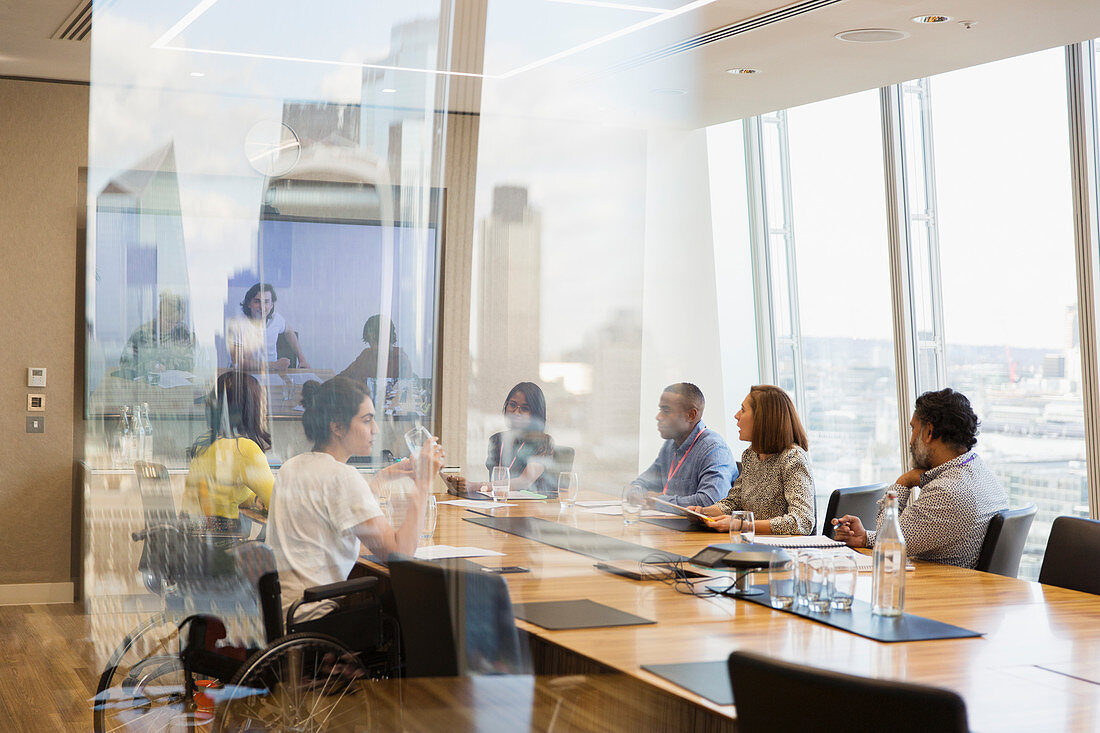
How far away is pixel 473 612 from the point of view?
4.41 ft

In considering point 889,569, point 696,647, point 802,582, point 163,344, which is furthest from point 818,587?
point 163,344

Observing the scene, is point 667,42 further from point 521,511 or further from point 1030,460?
point 1030,460

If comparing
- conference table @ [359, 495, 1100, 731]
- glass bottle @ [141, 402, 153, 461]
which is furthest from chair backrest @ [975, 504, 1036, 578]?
glass bottle @ [141, 402, 153, 461]

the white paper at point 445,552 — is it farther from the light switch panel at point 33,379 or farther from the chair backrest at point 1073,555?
the chair backrest at point 1073,555

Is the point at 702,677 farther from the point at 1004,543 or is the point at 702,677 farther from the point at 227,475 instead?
the point at 1004,543

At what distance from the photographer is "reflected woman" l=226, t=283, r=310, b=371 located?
4.48 ft

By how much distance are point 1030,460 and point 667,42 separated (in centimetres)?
452

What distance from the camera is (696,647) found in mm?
1491

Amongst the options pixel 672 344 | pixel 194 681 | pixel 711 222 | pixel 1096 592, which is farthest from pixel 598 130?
pixel 1096 592

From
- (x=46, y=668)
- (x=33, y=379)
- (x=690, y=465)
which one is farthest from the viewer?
(x=33, y=379)

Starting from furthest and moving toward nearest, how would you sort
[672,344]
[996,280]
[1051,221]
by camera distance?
[996,280]
[1051,221]
[672,344]

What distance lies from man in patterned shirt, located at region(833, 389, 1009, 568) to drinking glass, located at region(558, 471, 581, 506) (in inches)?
77.1

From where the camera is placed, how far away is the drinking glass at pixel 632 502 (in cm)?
140

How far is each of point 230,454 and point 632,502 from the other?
0.54 meters
